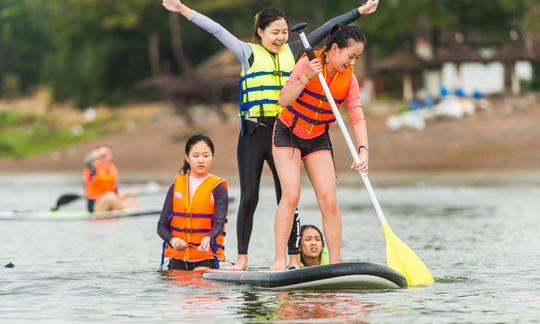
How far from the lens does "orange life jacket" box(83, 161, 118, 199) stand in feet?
66.3

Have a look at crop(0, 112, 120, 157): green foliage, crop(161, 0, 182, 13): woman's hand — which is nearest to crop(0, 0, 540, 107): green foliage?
crop(0, 112, 120, 157): green foliage

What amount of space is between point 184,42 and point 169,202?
49.8 meters

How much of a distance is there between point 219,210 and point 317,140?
126 cm

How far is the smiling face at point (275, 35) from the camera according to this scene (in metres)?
10.7

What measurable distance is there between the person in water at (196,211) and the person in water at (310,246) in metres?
0.71

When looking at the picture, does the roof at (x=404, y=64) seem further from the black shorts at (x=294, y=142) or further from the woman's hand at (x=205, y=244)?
the black shorts at (x=294, y=142)

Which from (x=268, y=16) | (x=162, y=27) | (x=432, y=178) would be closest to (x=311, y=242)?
(x=268, y=16)

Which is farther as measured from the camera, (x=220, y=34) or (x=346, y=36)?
(x=220, y=34)

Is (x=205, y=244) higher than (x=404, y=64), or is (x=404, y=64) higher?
(x=404, y=64)

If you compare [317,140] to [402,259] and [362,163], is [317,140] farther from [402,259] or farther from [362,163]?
[402,259]

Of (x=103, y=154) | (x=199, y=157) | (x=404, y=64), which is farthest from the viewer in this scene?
(x=404, y=64)

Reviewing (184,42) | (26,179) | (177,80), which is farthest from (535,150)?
(184,42)

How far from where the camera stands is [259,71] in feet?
35.4

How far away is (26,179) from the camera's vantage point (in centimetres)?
3916
